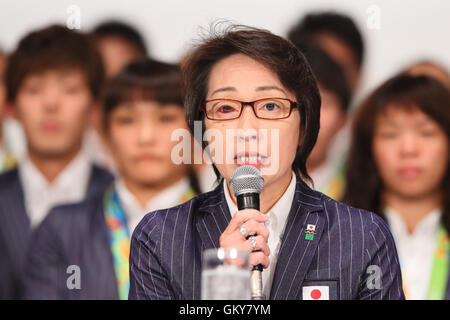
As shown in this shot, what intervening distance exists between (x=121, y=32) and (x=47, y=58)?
0.39 meters

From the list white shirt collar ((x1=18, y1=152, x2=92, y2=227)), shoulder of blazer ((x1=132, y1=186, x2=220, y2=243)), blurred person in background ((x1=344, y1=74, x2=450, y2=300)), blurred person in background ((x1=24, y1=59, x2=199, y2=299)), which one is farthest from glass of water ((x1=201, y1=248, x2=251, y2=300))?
white shirt collar ((x1=18, y1=152, x2=92, y2=227))

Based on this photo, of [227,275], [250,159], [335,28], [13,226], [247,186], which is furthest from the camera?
[335,28]

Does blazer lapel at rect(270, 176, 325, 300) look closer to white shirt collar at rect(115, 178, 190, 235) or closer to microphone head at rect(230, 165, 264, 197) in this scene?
microphone head at rect(230, 165, 264, 197)

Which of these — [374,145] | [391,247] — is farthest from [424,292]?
[391,247]

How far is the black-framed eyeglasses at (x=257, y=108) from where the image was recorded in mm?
2115

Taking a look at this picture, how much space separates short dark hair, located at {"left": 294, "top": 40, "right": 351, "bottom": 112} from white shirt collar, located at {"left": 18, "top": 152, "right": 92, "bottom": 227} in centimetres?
117

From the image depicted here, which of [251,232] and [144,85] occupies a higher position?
[144,85]

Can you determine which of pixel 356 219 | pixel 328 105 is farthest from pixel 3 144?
pixel 356 219

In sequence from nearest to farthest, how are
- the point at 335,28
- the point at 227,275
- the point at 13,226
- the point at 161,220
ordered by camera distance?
the point at 227,275 → the point at 161,220 → the point at 13,226 → the point at 335,28

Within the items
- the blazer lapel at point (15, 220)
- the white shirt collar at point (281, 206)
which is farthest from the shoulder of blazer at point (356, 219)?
A: the blazer lapel at point (15, 220)

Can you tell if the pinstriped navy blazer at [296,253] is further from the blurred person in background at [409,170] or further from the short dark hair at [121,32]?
the short dark hair at [121,32]

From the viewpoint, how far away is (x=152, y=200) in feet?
10.6

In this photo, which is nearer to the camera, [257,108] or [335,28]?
[257,108]

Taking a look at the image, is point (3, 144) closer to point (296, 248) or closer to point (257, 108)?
point (257, 108)
